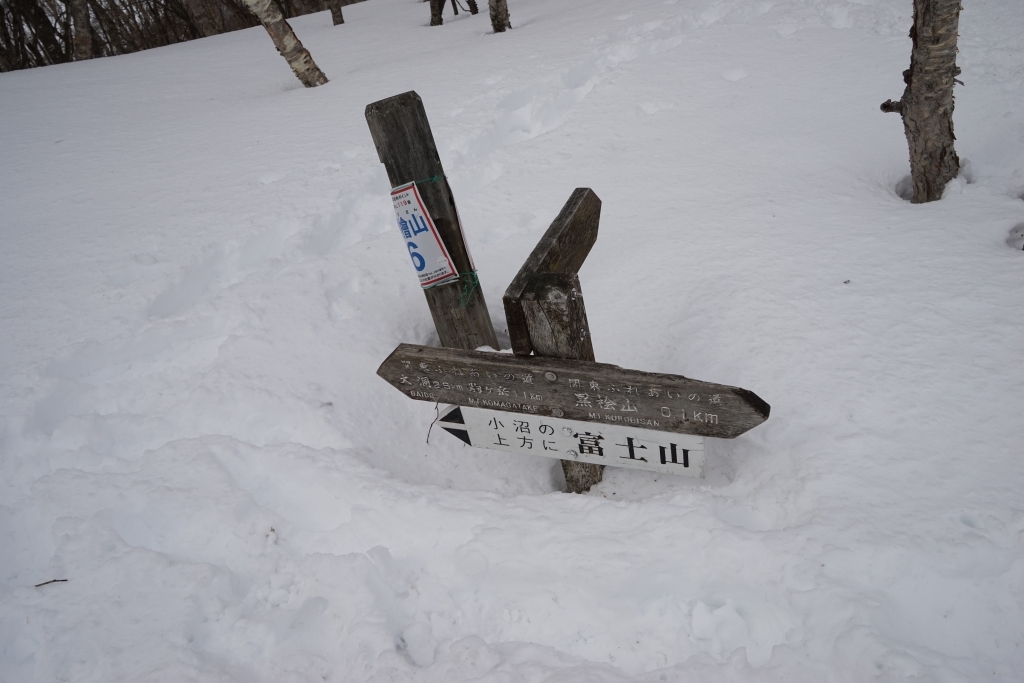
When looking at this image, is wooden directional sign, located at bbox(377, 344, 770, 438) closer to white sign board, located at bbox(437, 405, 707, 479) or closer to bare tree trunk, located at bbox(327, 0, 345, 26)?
white sign board, located at bbox(437, 405, 707, 479)

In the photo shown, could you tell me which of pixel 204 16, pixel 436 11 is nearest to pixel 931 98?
pixel 436 11

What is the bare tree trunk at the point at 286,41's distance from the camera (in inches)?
228

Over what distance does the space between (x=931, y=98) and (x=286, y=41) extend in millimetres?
5652

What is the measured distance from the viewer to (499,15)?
7.13m

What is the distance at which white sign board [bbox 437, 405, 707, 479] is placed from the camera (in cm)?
192

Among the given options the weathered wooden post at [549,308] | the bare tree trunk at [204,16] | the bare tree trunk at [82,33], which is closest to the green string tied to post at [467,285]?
the weathered wooden post at [549,308]

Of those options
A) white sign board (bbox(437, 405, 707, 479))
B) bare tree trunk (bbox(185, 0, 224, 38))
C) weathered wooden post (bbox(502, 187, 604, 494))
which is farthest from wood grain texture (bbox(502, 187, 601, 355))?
bare tree trunk (bbox(185, 0, 224, 38))

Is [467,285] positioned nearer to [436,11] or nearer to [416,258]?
[416,258]

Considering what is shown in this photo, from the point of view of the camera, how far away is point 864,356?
7.86 ft

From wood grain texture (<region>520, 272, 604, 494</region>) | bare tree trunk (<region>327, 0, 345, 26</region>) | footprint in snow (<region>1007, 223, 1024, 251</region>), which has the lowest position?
footprint in snow (<region>1007, 223, 1024, 251</region>)

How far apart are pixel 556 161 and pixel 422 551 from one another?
3.16 m

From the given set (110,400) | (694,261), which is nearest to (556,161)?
(694,261)

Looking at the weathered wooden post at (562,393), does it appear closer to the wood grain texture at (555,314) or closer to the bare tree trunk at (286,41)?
the wood grain texture at (555,314)

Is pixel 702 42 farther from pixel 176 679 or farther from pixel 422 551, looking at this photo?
pixel 176 679
